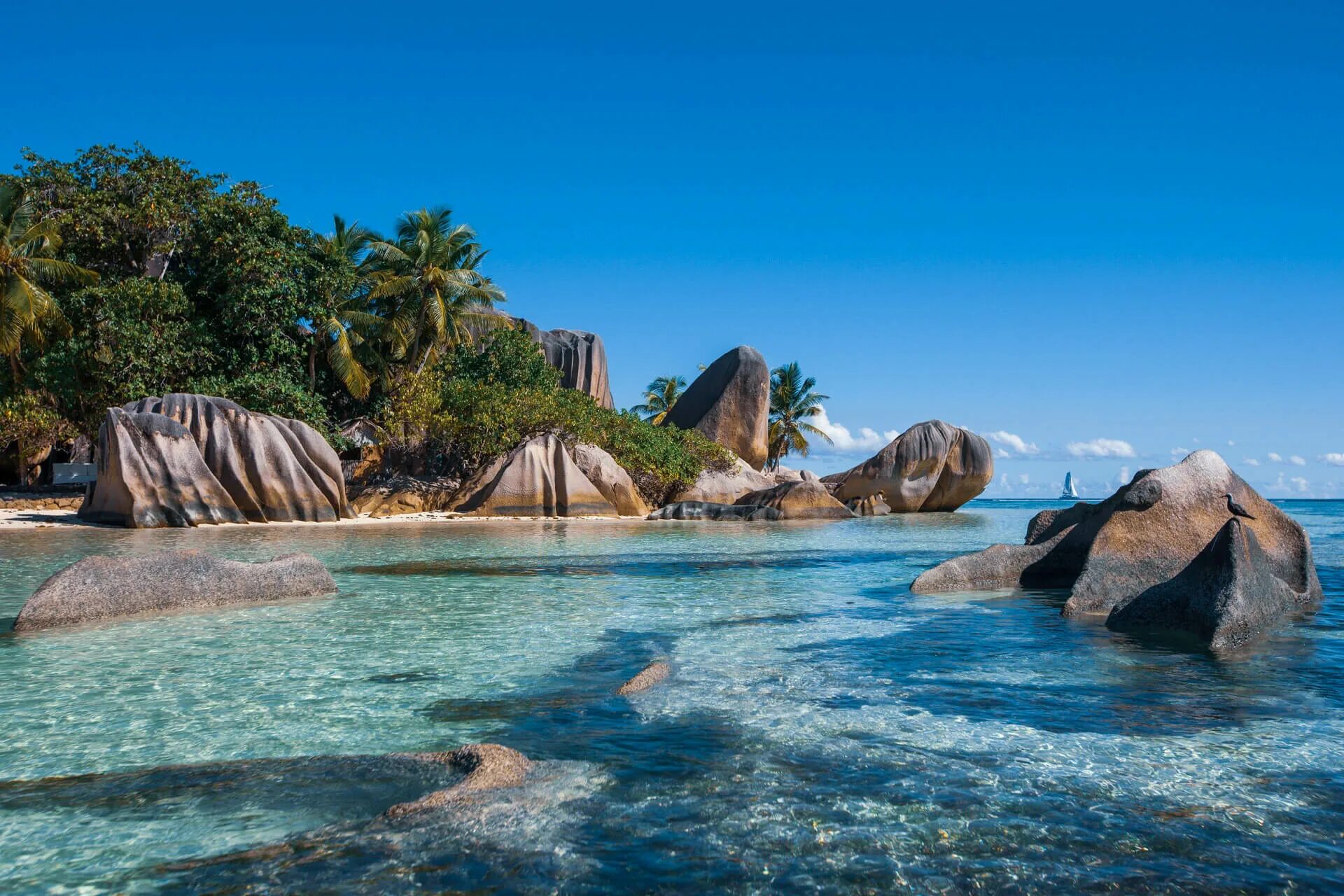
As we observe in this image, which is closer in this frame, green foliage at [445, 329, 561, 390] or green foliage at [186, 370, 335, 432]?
green foliage at [186, 370, 335, 432]

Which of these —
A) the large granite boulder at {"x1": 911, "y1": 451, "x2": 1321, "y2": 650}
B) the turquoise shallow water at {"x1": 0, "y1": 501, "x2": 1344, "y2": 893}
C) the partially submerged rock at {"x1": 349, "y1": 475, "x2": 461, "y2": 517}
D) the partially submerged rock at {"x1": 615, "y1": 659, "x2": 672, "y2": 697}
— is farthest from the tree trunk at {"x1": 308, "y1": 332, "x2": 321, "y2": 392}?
the partially submerged rock at {"x1": 615, "y1": 659, "x2": 672, "y2": 697}

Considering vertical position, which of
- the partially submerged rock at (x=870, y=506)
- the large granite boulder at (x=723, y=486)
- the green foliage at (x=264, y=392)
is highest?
the green foliage at (x=264, y=392)

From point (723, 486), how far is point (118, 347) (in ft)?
63.5

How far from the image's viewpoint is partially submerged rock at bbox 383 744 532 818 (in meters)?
3.05

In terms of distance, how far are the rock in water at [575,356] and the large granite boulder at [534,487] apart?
59.9ft

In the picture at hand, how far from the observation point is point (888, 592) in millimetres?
9352

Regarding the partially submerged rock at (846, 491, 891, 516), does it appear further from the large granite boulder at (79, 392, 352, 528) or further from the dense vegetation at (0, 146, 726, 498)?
the large granite boulder at (79, 392, 352, 528)

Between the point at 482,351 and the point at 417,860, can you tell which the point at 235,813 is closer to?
the point at 417,860

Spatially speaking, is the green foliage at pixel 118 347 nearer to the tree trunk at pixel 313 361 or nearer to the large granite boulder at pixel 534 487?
the tree trunk at pixel 313 361

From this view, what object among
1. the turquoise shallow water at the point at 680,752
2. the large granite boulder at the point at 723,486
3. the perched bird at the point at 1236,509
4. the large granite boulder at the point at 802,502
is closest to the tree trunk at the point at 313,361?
the large granite boulder at the point at 723,486

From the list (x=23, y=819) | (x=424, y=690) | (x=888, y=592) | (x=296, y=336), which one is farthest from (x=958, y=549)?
(x=296, y=336)

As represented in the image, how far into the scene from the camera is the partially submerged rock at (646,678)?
4.85 meters

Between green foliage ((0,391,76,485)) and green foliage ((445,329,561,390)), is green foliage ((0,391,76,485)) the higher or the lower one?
the lower one

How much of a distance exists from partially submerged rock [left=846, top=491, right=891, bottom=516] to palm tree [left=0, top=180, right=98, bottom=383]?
86.2 ft
